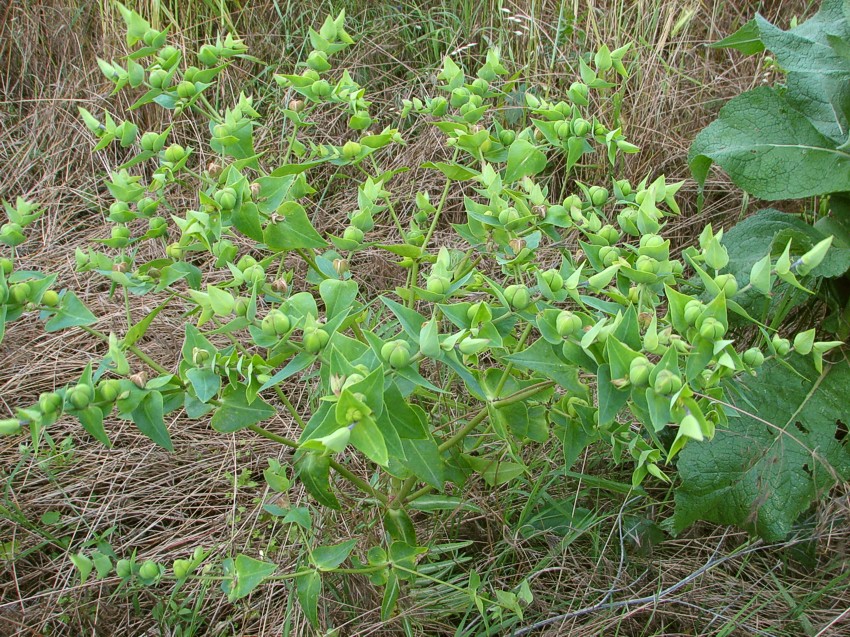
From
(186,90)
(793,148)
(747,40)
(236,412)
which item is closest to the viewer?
(236,412)

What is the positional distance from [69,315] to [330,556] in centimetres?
61

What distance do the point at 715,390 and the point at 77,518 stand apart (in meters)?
1.65

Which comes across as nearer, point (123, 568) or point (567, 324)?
point (567, 324)

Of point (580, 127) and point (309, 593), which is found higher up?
point (580, 127)

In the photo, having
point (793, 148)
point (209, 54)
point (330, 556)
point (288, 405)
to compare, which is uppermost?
point (209, 54)

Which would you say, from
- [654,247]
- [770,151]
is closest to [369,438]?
[654,247]

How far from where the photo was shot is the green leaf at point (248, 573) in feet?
4.20

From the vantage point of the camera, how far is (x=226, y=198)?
122 cm

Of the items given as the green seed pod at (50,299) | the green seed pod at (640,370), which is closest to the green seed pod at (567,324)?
the green seed pod at (640,370)

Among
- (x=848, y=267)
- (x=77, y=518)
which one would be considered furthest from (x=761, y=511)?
(x=77, y=518)

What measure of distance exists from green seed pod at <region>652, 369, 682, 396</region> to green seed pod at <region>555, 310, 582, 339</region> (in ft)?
0.51

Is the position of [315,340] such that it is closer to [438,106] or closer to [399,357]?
[399,357]

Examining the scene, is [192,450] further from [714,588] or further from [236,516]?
[714,588]

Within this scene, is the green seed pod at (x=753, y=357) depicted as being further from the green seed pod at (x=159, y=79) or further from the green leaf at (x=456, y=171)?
the green seed pod at (x=159, y=79)
